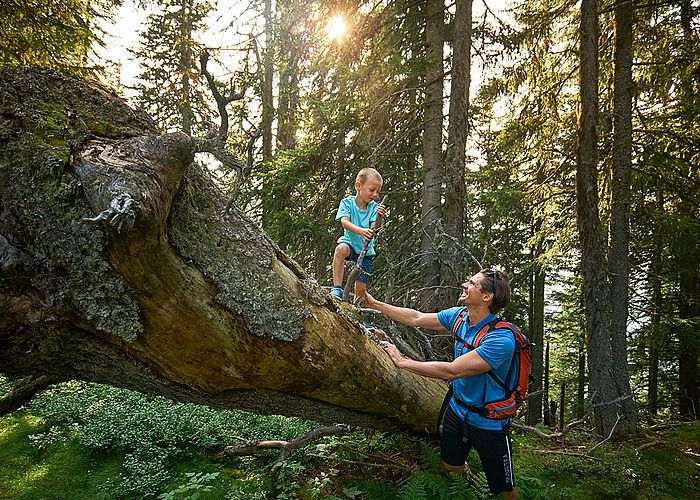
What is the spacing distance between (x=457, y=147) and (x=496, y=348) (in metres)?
4.36

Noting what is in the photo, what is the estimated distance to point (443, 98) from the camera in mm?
7520

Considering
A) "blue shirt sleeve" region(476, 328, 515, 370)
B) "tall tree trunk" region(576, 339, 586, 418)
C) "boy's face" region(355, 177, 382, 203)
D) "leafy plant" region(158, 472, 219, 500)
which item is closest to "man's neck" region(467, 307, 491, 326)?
"blue shirt sleeve" region(476, 328, 515, 370)

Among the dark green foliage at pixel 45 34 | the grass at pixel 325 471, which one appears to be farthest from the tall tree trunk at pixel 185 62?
the grass at pixel 325 471

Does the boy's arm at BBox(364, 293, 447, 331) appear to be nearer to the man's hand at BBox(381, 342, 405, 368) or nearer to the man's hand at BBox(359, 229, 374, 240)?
the man's hand at BBox(381, 342, 405, 368)

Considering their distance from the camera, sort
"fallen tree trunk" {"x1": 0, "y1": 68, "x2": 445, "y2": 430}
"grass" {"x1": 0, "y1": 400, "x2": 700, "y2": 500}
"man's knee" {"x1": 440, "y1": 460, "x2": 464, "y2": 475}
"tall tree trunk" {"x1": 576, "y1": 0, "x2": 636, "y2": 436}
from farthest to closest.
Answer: "tall tree trunk" {"x1": 576, "y1": 0, "x2": 636, "y2": 436} → "grass" {"x1": 0, "y1": 400, "x2": 700, "y2": 500} → "man's knee" {"x1": 440, "y1": 460, "x2": 464, "y2": 475} → "fallen tree trunk" {"x1": 0, "y1": 68, "x2": 445, "y2": 430}

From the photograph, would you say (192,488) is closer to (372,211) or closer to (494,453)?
(494,453)

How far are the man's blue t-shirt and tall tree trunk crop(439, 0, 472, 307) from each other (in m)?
3.03

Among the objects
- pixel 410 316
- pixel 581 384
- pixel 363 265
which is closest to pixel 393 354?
pixel 410 316

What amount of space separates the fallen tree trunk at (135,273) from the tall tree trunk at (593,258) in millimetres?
6437

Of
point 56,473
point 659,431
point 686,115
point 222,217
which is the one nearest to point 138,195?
point 222,217

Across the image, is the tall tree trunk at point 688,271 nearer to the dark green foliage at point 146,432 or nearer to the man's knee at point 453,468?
→ the man's knee at point 453,468

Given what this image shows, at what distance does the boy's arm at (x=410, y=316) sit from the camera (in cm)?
386

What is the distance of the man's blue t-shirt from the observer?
10.1 ft

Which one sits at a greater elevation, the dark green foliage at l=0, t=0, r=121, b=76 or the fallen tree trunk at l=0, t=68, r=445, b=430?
the dark green foliage at l=0, t=0, r=121, b=76
